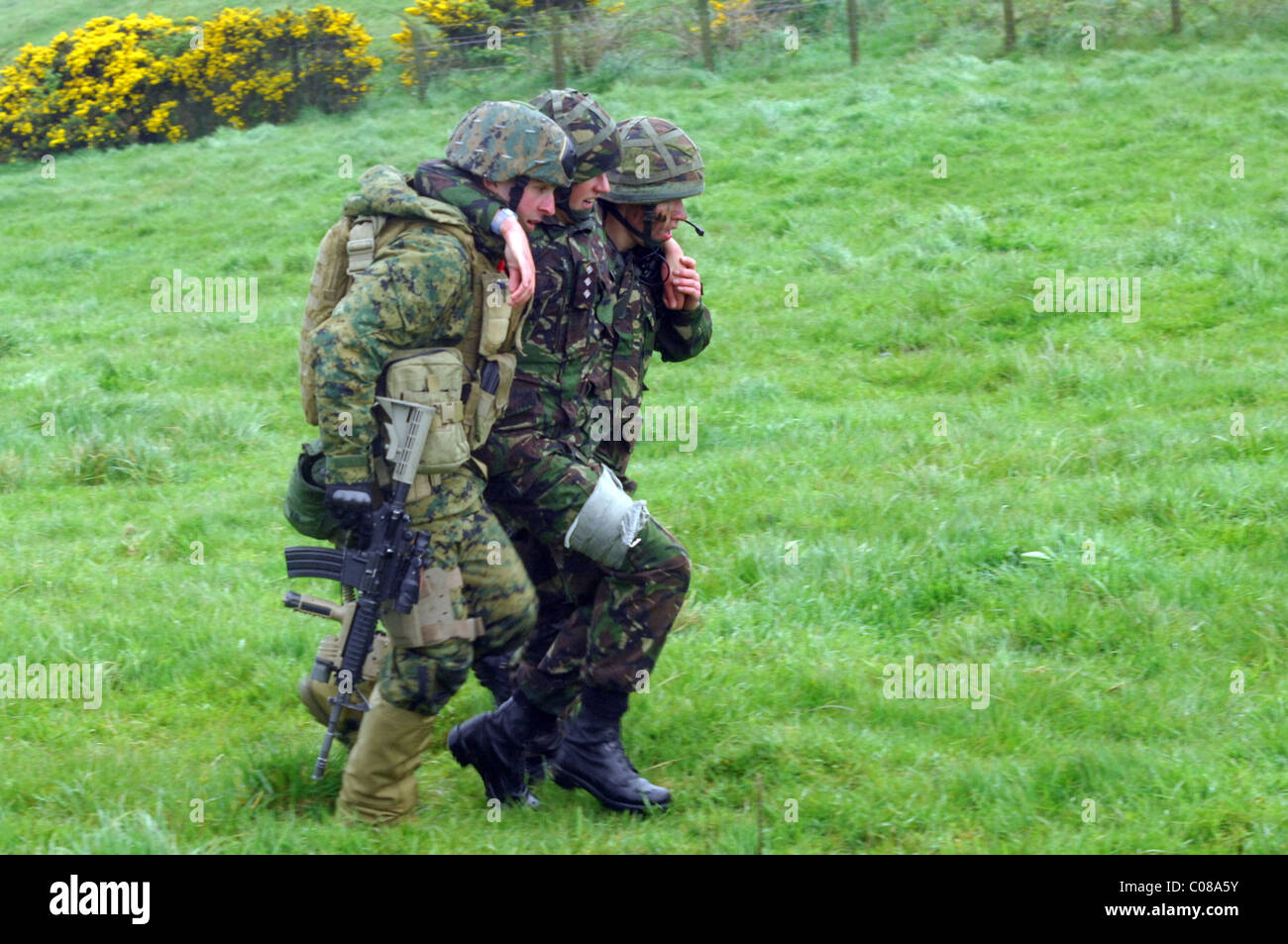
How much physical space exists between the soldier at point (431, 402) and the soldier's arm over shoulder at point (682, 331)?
0.95 metres

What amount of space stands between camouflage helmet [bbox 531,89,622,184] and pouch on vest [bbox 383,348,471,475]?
2.64 feet

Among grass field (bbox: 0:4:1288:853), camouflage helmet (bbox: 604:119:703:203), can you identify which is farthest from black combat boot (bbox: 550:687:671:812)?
camouflage helmet (bbox: 604:119:703:203)

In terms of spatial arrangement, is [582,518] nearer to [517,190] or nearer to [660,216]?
[517,190]

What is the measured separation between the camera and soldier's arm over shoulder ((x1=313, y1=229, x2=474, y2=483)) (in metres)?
4.14

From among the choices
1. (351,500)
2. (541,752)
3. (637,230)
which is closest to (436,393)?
(351,500)

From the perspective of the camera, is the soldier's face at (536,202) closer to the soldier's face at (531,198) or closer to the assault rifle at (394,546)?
the soldier's face at (531,198)

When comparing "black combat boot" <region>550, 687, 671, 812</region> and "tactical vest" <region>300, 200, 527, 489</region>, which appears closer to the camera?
"tactical vest" <region>300, 200, 527, 489</region>

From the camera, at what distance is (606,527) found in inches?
180

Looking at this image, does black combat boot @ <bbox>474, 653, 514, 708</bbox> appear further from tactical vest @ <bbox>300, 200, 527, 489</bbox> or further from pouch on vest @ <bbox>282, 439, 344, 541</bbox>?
tactical vest @ <bbox>300, 200, 527, 489</bbox>

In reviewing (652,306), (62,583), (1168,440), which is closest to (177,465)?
(62,583)

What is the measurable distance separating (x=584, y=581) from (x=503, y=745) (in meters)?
0.62

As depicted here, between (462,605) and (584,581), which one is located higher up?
(462,605)

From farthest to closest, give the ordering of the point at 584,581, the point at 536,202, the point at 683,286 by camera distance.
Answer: the point at 683,286 → the point at 584,581 → the point at 536,202

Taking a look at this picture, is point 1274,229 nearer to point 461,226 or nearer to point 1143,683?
point 1143,683
